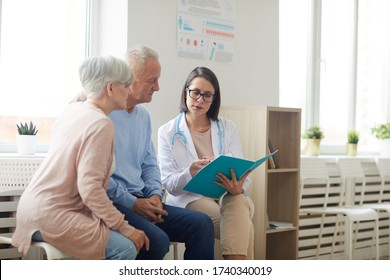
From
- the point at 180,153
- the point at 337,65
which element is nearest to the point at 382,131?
the point at 337,65


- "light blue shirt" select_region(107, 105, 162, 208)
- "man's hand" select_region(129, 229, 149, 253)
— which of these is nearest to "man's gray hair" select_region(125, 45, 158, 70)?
"light blue shirt" select_region(107, 105, 162, 208)

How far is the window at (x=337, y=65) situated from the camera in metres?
5.36

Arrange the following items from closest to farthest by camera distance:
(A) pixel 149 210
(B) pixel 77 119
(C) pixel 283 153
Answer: (B) pixel 77 119 → (A) pixel 149 210 → (C) pixel 283 153

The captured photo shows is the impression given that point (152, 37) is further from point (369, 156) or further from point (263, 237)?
point (369, 156)

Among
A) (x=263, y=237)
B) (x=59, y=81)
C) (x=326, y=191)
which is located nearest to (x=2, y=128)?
(x=59, y=81)

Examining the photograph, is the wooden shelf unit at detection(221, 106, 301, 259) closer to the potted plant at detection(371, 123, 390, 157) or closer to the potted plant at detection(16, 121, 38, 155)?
the potted plant at detection(16, 121, 38, 155)

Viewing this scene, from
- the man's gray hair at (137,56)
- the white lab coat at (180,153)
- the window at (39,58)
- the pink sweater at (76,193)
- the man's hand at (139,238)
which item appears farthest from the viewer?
the window at (39,58)

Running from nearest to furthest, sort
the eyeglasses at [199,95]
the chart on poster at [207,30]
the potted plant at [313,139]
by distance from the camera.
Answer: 1. the eyeglasses at [199,95]
2. the chart on poster at [207,30]
3. the potted plant at [313,139]

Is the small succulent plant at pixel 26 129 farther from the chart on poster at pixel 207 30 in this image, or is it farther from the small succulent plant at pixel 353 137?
the small succulent plant at pixel 353 137

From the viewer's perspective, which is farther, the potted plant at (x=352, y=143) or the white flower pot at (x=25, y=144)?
the potted plant at (x=352, y=143)

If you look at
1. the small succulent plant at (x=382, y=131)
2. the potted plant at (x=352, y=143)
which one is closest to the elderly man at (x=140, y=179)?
the potted plant at (x=352, y=143)

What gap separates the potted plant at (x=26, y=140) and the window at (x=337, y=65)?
2.38 m

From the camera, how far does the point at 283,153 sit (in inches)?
167

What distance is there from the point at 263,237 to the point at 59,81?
5.02 feet
